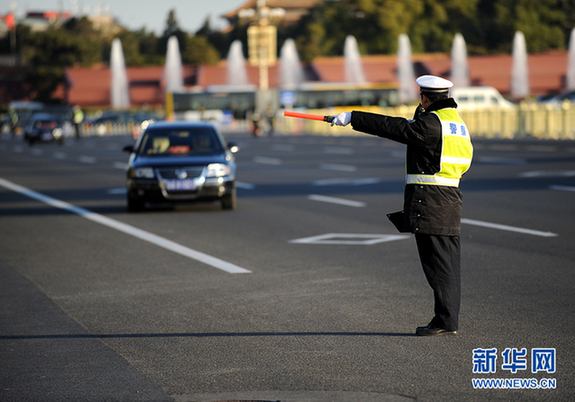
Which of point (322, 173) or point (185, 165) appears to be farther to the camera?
point (322, 173)

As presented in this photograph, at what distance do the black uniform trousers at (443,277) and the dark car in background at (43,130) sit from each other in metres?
45.6

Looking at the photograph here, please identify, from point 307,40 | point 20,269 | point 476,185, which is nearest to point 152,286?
point 20,269

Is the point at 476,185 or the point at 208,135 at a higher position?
the point at 208,135

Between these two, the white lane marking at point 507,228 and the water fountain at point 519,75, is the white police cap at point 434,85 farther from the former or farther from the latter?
the water fountain at point 519,75

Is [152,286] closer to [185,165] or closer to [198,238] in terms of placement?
[198,238]

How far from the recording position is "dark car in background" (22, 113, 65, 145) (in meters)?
50.0

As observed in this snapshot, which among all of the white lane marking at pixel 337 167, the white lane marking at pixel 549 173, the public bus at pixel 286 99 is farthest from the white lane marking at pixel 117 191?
the public bus at pixel 286 99

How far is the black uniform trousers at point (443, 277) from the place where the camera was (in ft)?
21.3

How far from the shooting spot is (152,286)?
8.84 metres

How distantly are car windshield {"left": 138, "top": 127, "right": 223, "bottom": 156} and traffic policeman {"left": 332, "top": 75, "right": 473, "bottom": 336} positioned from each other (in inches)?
372

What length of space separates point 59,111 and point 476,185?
79927 millimetres

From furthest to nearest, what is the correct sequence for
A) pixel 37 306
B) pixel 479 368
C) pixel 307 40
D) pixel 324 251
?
pixel 307 40 → pixel 324 251 → pixel 37 306 → pixel 479 368

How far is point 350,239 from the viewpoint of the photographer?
1178 centimetres

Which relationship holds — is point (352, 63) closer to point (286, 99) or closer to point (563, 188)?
point (286, 99)
